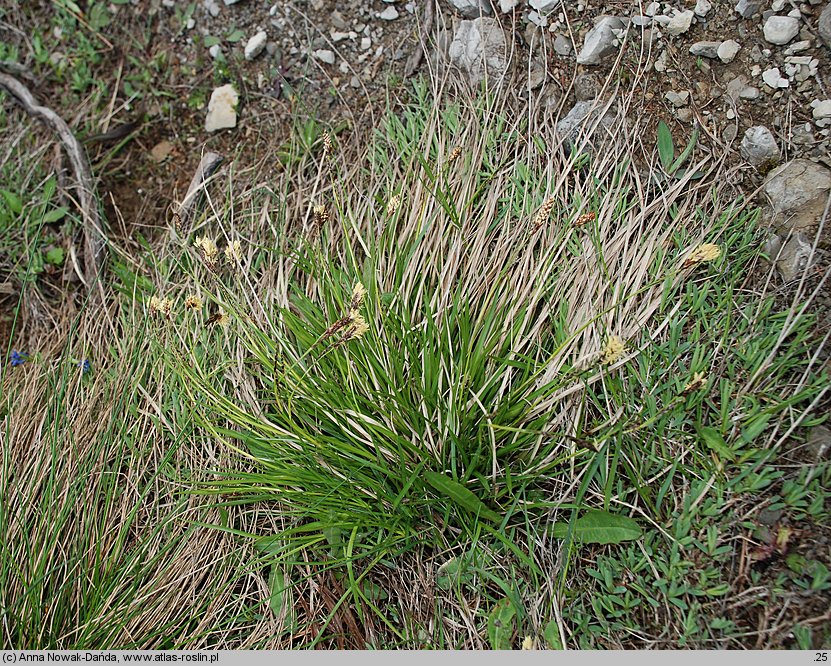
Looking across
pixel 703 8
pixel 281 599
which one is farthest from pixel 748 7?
pixel 281 599

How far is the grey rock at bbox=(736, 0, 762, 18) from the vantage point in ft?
5.16

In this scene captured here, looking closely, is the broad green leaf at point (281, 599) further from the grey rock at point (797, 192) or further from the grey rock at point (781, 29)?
the grey rock at point (781, 29)

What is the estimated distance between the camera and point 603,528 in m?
1.35

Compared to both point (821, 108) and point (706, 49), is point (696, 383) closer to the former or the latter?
point (821, 108)

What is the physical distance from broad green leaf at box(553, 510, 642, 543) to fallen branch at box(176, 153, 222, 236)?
1396 millimetres

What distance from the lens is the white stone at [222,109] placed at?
2.13 m

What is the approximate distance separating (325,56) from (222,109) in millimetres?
381

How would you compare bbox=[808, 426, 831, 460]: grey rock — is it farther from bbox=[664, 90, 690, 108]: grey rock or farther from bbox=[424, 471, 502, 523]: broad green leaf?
bbox=[664, 90, 690, 108]: grey rock

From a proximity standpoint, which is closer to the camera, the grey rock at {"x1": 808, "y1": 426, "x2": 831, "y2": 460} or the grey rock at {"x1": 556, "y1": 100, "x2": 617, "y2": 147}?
the grey rock at {"x1": 808, "y1": 426, "x2": 831, "y2": 460}

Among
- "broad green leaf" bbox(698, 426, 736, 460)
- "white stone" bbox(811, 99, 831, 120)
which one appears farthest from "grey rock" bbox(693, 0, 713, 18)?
"broad green leaf" bbox(698, 426, 736, 460)

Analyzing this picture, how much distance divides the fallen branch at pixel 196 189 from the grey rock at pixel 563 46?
109 cm

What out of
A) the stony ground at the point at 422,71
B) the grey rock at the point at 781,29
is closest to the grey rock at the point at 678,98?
the stony ground at the point at 422,71

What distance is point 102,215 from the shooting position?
2061mm
